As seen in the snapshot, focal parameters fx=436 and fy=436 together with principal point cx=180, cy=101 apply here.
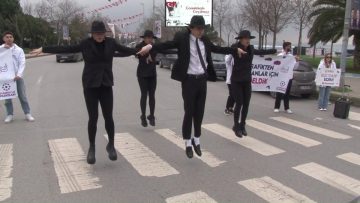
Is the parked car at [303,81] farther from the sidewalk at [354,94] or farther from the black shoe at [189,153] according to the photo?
the black shoe at [189,153]

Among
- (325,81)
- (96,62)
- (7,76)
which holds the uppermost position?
(96,62)

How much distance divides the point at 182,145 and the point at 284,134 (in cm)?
230

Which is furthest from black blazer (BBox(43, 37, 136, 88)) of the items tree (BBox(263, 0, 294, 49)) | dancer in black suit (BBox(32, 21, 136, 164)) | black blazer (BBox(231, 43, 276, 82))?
tree (BBox(263, 0, 294, 49))

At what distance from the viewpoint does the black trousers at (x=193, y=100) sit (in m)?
6.14

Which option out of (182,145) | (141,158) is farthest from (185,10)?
(141,158)

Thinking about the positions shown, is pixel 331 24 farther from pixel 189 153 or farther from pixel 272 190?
pixel 272 190

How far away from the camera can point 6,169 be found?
6.05 meters

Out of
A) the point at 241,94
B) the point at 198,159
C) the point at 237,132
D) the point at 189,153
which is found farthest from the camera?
the point at 237,132

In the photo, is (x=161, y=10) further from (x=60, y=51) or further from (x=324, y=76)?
(x=60, y=51)

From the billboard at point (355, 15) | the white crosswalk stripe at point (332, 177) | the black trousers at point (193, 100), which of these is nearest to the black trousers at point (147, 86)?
the black trousers at point (193, 100)

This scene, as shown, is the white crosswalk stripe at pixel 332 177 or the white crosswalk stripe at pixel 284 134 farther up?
the white crosswalk stripe at pixel 332 177

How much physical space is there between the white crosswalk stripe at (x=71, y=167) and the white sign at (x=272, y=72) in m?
5.61

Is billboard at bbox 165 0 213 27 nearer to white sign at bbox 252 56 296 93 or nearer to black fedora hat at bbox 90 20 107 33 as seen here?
white sign at bbox 252 56 296 93

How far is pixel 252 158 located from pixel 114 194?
2518mm
